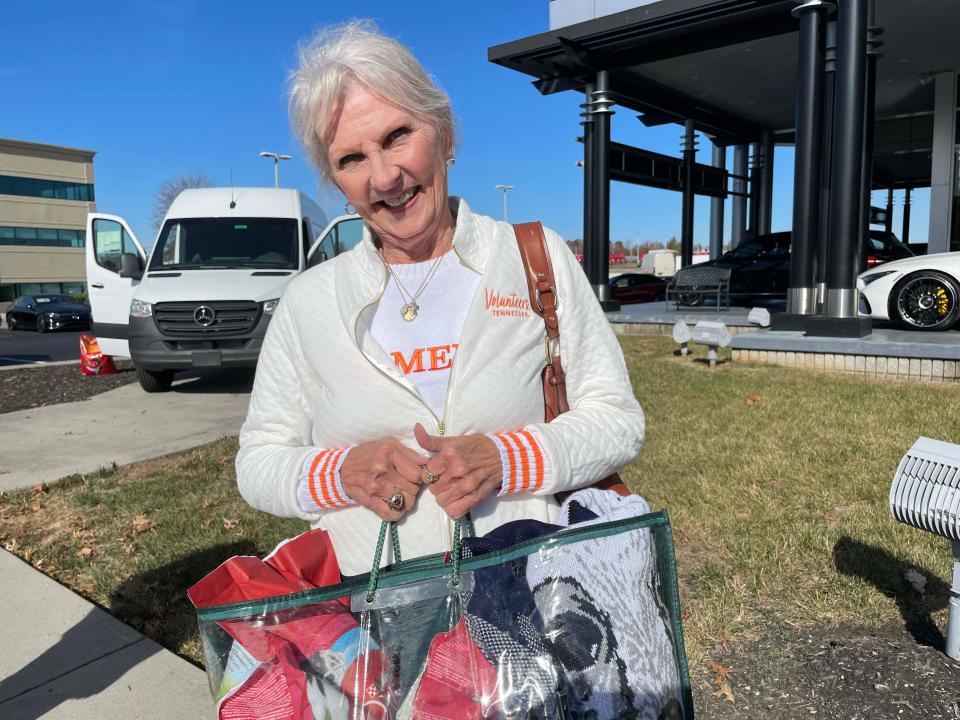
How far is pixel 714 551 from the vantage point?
366cm

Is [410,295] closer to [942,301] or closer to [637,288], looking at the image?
[942,301]

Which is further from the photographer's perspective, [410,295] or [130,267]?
[130,267]

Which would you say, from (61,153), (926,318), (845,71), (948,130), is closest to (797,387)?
(926,318)

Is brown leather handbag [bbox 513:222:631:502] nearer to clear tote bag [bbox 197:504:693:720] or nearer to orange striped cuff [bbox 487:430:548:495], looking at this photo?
orange striped cuff [bbox 487:430:548:495]

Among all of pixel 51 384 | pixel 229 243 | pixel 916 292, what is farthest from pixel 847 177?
Answer: pixel 51 384

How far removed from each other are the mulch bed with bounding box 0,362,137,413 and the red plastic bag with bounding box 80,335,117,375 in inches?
4.7

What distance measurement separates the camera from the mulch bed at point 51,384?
910cm

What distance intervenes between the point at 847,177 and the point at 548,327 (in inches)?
329

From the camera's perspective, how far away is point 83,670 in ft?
9.21

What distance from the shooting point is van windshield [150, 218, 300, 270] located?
945 centimetres

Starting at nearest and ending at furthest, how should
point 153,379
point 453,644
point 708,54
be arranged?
1. point 453,644
2. point 153,379
3. point 708,54

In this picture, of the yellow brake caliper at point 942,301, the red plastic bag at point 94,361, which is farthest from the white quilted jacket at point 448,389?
the red plastic bag at point 94,361

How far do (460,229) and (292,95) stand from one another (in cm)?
48

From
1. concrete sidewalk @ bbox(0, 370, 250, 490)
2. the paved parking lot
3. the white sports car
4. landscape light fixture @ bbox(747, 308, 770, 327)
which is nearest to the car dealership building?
the white sports car
